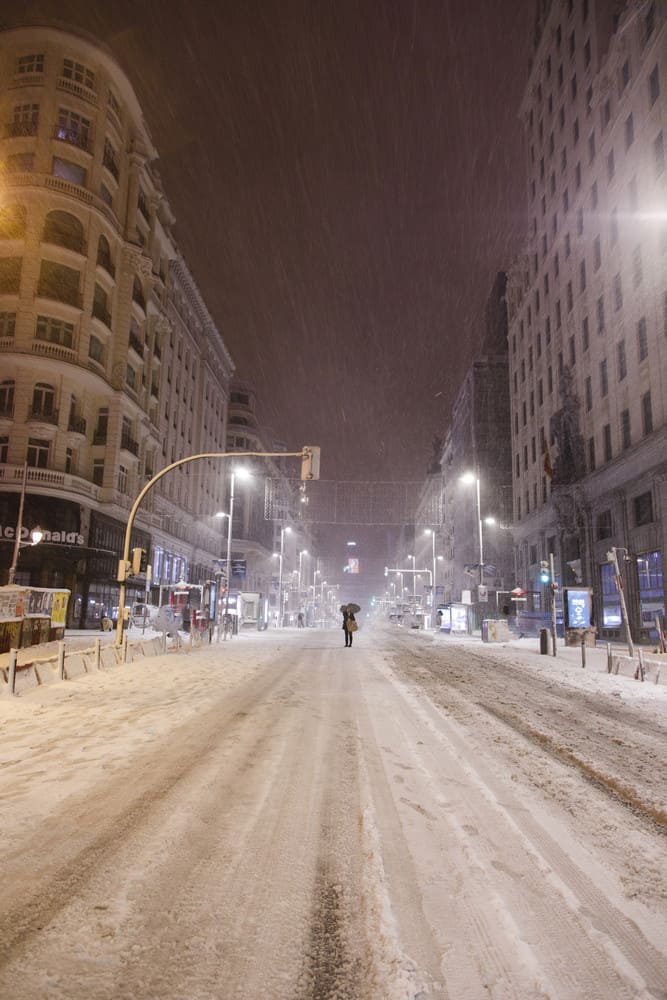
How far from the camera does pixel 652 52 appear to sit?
3103 cm

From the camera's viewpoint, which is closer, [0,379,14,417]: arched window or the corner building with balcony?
the corner building with balcony

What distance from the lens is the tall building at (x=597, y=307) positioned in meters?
30.6

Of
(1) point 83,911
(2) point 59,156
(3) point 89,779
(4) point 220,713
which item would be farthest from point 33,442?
(1) point 83,911

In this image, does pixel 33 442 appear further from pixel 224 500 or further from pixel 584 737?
pixel 224 500

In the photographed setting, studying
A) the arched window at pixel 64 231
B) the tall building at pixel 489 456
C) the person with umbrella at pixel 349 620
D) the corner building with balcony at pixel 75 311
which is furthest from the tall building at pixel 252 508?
the person with umbrella at pixel 349 620

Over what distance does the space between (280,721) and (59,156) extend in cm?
4075

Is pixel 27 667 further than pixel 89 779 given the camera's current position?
Yes

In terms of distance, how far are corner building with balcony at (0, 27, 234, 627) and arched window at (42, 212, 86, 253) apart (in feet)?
0.25

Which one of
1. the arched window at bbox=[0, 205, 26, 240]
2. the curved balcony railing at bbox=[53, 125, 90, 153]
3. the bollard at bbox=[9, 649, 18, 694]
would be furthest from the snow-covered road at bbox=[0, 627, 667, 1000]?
the curved balcony railing at bbox=[53, 125, 90, 153]

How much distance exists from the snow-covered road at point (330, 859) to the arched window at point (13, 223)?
35686 millimetres

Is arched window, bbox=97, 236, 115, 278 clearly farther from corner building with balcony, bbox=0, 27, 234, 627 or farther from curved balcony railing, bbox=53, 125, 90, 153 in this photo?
curved balcony railing, bbox=53, 125, 90, 153

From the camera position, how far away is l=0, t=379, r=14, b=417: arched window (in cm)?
3419

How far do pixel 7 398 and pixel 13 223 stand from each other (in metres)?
10.4

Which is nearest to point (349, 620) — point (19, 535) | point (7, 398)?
point (19, 535)
